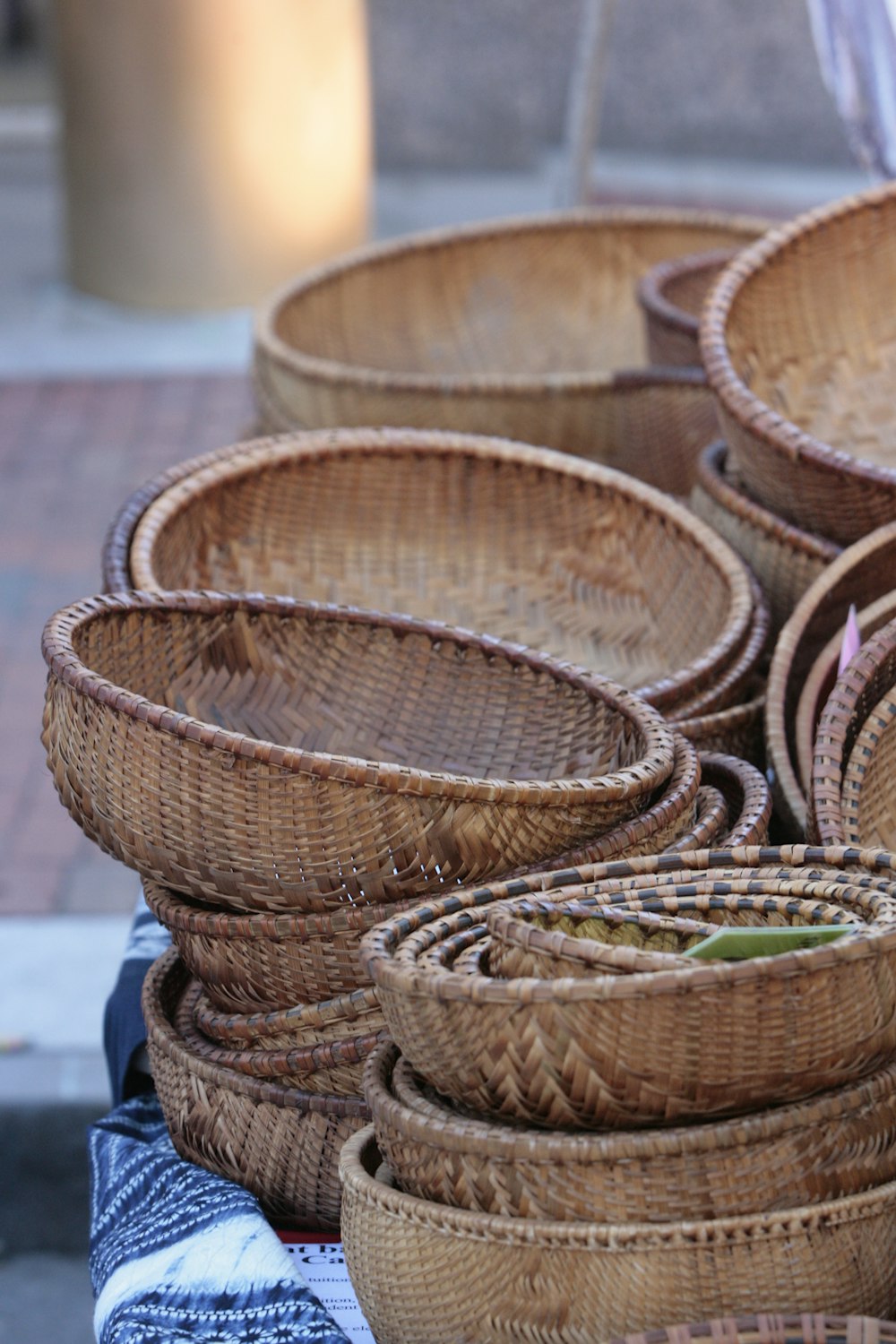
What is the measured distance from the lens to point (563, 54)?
513 cm

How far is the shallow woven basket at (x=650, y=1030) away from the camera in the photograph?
27.4 inches

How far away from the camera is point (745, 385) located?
131cm

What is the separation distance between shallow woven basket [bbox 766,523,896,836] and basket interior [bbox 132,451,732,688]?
0.17 metres

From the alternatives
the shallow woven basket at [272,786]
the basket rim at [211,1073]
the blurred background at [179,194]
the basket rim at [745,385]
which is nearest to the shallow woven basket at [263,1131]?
the basket rim at [211,1073]

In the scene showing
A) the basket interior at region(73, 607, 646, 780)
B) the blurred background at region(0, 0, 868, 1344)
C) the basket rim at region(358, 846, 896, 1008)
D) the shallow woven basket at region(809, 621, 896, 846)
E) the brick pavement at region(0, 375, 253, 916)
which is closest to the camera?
Answer: the basket rim at region(358, 846, 896, 1008)

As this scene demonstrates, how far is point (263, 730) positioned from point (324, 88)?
324 cm

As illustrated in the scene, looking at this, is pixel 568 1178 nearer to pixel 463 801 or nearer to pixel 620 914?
pixel 620 914

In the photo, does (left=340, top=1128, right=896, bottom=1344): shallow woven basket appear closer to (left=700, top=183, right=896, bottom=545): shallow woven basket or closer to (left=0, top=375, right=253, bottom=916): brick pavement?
(left=700, top=183, right=896, bottom=545): shallow woven basket

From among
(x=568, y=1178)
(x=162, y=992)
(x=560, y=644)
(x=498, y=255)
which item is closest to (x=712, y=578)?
(x=560, y=644)

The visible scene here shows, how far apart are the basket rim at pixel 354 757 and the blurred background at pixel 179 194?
33.5 inches

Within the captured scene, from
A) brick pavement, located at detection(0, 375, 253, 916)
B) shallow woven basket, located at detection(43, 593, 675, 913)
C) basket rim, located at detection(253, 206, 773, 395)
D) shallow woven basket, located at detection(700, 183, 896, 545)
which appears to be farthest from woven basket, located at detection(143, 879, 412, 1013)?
brick pavement, located at detection(0, 375, 253, 916)

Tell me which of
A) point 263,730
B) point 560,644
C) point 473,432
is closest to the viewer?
point 263,730

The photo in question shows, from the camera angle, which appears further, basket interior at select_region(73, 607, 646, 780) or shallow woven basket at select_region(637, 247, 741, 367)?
shallow woven basket at select_region(637, 247, 741, 367)

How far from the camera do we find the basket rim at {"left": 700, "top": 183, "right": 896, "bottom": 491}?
1192mm
